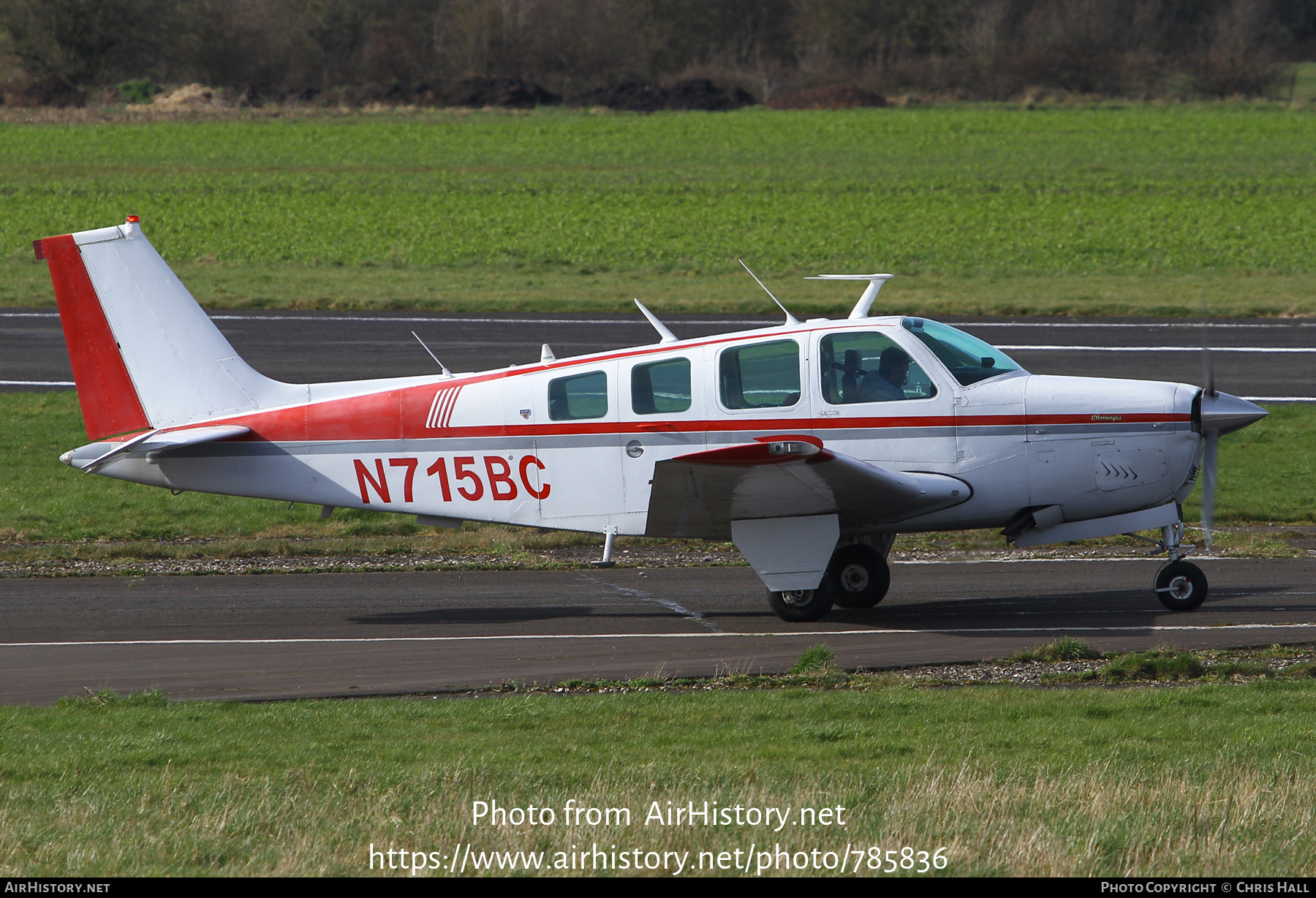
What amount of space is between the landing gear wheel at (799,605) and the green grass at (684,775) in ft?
6.50

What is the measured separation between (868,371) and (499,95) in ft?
256

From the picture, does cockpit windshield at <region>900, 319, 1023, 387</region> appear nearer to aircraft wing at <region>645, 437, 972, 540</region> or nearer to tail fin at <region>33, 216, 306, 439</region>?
aircraft wing at <region>645, 437, 972, 540</region>

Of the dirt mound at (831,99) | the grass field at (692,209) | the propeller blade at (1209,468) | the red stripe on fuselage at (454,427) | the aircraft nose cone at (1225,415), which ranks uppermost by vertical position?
the dirt mound at (831,99)

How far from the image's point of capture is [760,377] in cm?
1148

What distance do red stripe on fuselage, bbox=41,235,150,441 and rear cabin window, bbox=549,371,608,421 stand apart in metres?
3.83

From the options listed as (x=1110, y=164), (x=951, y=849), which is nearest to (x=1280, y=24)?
(x=1110, y=164)

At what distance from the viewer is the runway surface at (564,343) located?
22.8 metres

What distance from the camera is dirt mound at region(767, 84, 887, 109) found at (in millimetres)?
85250

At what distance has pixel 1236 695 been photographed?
30.0ft

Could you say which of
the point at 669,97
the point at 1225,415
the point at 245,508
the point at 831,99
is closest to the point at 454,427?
the point at 245,508

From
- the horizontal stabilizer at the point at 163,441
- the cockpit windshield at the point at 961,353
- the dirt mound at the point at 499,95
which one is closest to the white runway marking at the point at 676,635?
the horizontal stabilizer at the point at 163,441

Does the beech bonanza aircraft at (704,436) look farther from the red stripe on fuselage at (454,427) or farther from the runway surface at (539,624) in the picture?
the runway surface at (539,624)

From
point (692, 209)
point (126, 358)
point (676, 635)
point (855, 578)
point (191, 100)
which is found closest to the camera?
point (676, 635)

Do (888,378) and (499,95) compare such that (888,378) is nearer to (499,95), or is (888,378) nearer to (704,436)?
(704,436)
